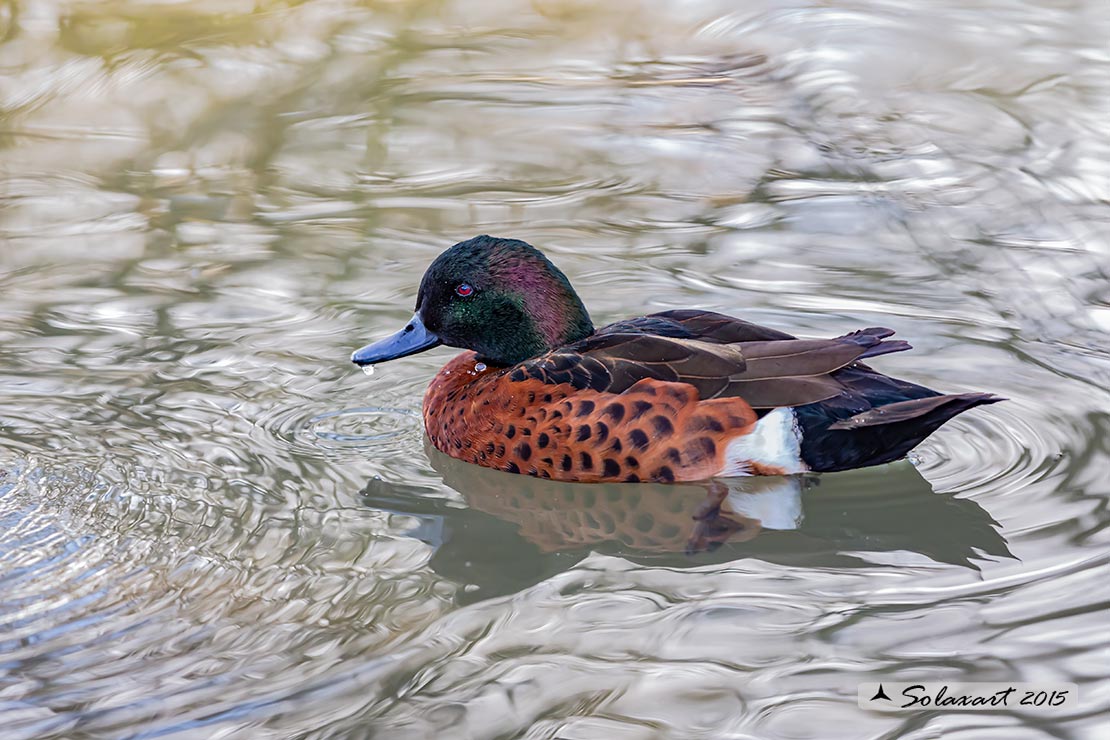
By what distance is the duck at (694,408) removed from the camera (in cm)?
516

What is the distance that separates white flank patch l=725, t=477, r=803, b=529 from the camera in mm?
5008

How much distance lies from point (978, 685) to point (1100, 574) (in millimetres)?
764

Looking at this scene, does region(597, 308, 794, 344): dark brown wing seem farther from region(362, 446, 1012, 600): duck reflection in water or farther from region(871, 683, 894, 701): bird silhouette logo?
region(871, 683, 894, 701): bird silhouette logo

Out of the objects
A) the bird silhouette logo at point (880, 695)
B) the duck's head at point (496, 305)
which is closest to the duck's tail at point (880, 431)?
the duck's head at point (496, 305)

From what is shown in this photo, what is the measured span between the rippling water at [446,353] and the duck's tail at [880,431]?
4.8 inches

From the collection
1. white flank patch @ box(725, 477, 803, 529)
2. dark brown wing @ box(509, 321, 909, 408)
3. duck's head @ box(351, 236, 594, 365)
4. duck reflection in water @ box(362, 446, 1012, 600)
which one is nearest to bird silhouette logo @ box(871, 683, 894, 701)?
duck reflection in water @ box(362, 446, 1012, 600)

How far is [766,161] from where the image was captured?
8430 mm

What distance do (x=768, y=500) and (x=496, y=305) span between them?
1360mm

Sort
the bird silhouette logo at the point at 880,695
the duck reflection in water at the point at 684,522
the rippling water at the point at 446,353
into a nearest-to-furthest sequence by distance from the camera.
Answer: the bird silhouette logo at the point at 880,695, the rippling water at the point at 446,353, the duck reflection in water at the point at 684,522

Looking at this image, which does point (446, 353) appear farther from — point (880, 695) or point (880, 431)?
point (880, 695)

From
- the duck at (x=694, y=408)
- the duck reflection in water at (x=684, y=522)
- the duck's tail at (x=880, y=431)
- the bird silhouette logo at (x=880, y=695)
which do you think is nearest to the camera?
the bird silhouette logo at (x=880, y=695)

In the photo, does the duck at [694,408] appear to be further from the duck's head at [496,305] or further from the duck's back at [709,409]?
the duck's head at [496,305]

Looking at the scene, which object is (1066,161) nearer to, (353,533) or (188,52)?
(353,533)

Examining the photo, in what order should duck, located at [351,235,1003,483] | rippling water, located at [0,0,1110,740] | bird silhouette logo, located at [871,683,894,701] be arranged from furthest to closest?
1. duck, located at [351,235,1003,483]
2. rippling water, located at [0,0,1110,740]
3. bird silhouette logo, located at [871,683,894,701]
